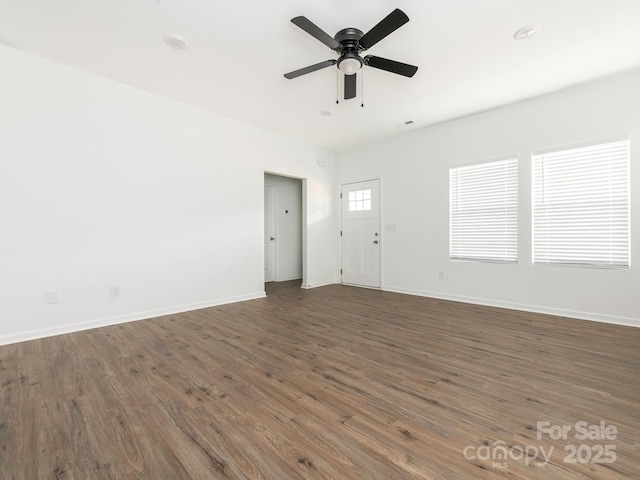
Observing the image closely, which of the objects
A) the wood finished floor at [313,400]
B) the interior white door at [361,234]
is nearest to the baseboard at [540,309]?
the wood finished floor at [313,400]

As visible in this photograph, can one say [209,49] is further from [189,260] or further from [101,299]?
[101,299]

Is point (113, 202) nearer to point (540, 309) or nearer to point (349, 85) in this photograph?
point (349, 85)

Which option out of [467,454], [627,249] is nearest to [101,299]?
[467,454]

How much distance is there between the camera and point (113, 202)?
3418 mm

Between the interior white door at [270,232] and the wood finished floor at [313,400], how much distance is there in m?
3.22

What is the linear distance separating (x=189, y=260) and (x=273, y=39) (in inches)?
116

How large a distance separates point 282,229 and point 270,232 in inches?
12.3

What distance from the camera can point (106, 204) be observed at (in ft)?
11.1

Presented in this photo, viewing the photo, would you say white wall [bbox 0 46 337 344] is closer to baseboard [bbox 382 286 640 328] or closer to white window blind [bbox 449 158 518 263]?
baseboard [bbox 382 286 640 328]

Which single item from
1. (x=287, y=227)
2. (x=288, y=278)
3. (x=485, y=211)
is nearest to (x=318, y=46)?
(x=485, y=211)

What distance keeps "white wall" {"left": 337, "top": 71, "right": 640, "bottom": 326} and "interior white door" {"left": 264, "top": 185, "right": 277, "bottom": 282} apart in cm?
176

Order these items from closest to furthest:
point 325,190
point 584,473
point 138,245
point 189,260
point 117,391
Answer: point 584,473
point 117,391
point 138,245
point 189,260
point 325,190

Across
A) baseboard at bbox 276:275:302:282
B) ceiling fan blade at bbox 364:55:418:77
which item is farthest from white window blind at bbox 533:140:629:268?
baseboard at bbox 276:275:302:282

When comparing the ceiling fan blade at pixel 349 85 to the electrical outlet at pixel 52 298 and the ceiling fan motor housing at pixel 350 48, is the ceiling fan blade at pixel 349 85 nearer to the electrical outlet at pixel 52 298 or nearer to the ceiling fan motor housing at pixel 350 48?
the ceiling fan motor housing at pixel 350 48
